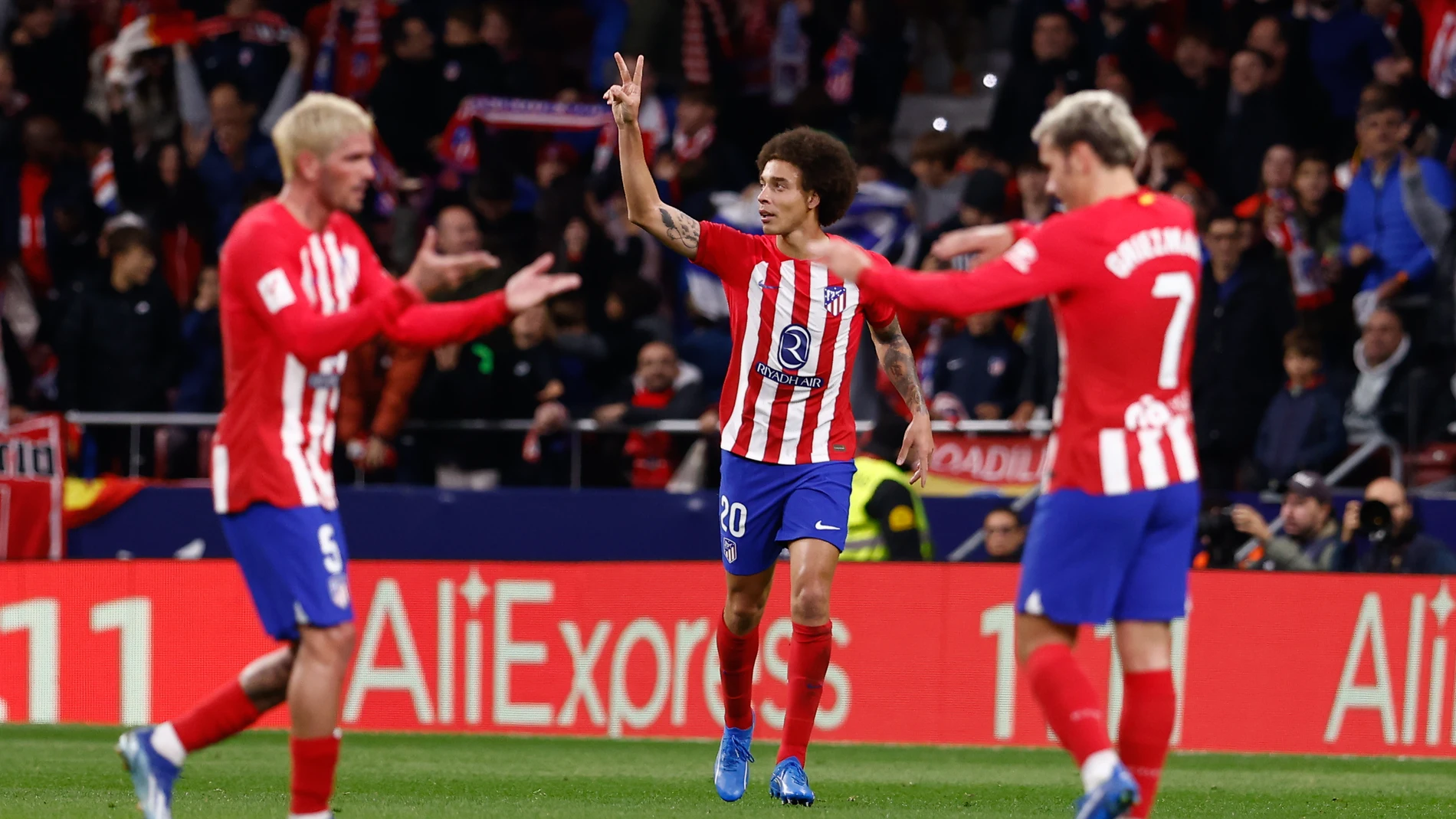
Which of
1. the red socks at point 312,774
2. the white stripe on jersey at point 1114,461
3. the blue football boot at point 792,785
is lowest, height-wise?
the blue football boot at point 792,785

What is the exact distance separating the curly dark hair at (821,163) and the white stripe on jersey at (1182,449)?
8.26 feet

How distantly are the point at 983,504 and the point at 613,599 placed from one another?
2.73 meters

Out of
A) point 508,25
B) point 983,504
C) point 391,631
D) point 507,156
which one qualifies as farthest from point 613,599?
point 508,25

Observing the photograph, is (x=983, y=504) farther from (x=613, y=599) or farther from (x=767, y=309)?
(x=767, y=309)

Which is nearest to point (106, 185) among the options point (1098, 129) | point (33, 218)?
point (33, 218)

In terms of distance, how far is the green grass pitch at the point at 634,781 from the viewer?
7.80 metres

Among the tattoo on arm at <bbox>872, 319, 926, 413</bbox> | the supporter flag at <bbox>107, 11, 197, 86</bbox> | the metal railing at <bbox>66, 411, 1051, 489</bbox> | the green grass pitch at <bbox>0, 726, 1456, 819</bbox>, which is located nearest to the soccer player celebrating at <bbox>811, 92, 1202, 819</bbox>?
the green grass pitch at <bbox>0, 726, 1456, 819</bbox>

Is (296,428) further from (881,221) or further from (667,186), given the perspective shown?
(667,186)

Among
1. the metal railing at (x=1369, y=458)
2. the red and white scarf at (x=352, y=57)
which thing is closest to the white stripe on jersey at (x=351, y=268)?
the metal railing at (x=1369, y=458)

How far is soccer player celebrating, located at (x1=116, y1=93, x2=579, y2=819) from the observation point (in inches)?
230

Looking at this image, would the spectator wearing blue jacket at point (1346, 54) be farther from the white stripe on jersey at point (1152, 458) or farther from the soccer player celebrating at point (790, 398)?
the white stripe on jersey at point (1152, 458)

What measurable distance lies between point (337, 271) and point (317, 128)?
42 centimetres

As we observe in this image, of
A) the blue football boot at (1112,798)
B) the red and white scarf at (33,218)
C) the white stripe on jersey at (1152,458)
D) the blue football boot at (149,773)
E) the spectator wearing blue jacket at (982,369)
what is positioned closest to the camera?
the blue football boot at (1112,798)

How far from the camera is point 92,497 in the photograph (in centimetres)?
1424
